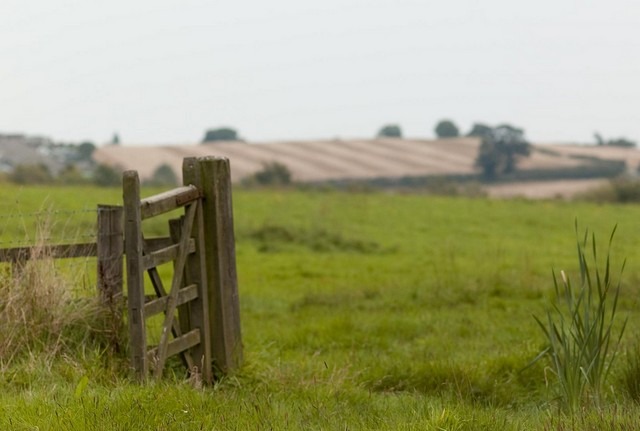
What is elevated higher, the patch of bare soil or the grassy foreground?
the grassy foreground

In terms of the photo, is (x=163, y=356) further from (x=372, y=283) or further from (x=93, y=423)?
(x=372, y=283)

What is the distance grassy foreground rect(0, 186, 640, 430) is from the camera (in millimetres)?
5574

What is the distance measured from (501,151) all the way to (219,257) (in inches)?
2671

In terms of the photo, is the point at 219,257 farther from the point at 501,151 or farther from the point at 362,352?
the point at 501,151

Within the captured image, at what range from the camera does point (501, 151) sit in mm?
74000

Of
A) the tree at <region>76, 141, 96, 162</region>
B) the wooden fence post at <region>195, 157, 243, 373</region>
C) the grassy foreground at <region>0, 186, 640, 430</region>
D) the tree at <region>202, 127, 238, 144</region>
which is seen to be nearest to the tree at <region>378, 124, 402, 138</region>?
the tree at <region>202, 127, 238, 144</region>

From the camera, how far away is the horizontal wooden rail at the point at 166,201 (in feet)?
23.8

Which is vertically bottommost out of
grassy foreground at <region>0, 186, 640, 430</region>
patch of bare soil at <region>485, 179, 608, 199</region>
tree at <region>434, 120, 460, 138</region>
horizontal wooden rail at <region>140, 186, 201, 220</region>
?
patch of bare soil at <region>485, 179, 608, 199</region>

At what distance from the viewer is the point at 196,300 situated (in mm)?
8117

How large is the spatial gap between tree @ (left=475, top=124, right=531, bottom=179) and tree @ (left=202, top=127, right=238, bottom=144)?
92.6ft

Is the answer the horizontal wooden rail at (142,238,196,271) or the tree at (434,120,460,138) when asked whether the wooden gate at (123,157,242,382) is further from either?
the tree at (434,120,460,138)

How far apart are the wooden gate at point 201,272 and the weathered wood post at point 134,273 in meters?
0.34

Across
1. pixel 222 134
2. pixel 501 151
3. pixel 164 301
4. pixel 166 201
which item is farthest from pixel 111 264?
pixel 222 134

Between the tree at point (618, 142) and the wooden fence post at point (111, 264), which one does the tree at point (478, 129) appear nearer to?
the tree at point (618, 142)
